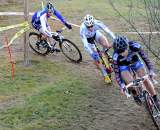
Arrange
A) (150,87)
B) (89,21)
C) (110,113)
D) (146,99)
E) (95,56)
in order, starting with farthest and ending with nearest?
1. (89,21)
2. (95,56)
3. (110,113)
4. (150,87)
5. (146,99)

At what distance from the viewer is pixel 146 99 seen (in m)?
8.19

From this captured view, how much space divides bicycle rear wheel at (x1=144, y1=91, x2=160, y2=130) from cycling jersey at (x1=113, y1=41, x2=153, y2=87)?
0.60 meters

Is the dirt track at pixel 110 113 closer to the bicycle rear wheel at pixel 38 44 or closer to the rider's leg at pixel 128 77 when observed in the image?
the rider's leg at pixel 128 77

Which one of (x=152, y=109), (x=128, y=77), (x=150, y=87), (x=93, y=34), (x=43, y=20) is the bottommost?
(x=152, y=109)

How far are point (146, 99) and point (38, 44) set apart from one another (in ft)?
21.8

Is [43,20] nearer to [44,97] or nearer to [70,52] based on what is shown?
[70,52]

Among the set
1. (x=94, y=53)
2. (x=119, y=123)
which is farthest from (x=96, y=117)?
(x=94, y=53)

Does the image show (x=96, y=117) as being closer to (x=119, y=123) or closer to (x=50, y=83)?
(x=119, y=123)

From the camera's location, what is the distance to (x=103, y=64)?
11.5m

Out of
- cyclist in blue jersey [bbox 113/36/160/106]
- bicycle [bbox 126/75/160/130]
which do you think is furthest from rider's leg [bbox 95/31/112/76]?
bicycle [bbox 126/75/160/130]

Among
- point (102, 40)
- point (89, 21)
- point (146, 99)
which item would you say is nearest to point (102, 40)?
point (102, 40)

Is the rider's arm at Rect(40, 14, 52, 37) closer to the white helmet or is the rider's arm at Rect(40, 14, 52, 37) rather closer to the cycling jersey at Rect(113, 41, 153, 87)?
the white helmet

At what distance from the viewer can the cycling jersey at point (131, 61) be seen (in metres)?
8.64

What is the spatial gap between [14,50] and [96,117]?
255 inches
